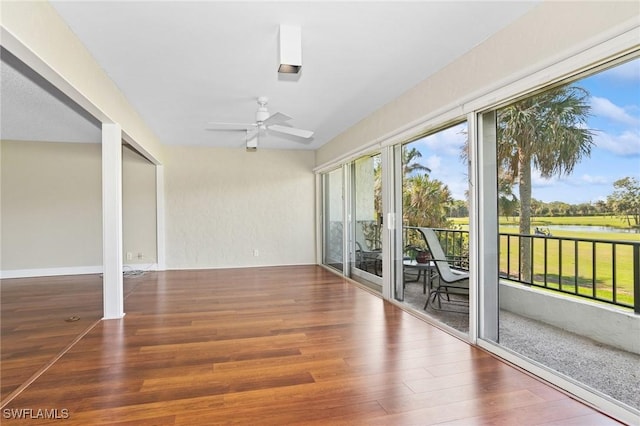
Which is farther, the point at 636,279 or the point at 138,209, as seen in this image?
the point at 138,209

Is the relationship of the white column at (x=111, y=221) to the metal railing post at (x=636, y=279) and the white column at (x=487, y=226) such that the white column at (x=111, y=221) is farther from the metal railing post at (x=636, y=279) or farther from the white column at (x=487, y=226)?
the metal railing post at (x=636, y=279)

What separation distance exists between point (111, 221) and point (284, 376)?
2.59 meters

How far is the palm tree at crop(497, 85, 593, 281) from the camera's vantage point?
240 cm

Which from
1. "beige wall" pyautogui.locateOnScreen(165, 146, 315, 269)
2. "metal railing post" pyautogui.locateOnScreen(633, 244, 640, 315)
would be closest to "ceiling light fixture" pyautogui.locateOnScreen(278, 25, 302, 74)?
"metal railing post" pyautogui.locateOnScreen(633, 244, 640, 315)

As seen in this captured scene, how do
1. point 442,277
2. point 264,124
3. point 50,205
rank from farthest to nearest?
point 50,205 → point 264,124 → point 442,277

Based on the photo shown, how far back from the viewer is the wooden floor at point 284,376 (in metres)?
1.93

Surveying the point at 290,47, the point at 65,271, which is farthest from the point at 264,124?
the point at 65,271

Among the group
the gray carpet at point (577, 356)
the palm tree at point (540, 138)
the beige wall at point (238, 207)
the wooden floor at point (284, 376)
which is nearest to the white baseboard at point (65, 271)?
the beige wall at point (238, 207)

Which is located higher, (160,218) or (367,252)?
(160,218)

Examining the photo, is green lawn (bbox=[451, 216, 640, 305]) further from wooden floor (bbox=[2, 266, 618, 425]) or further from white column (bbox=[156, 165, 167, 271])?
white column (bbox=[156, 165, 167, 271])

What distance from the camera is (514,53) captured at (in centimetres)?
244

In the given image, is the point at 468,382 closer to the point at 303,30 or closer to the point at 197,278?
the point at 303,30

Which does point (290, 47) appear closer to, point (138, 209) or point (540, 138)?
point (540, 138)

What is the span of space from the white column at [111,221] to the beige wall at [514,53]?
3.14 m
